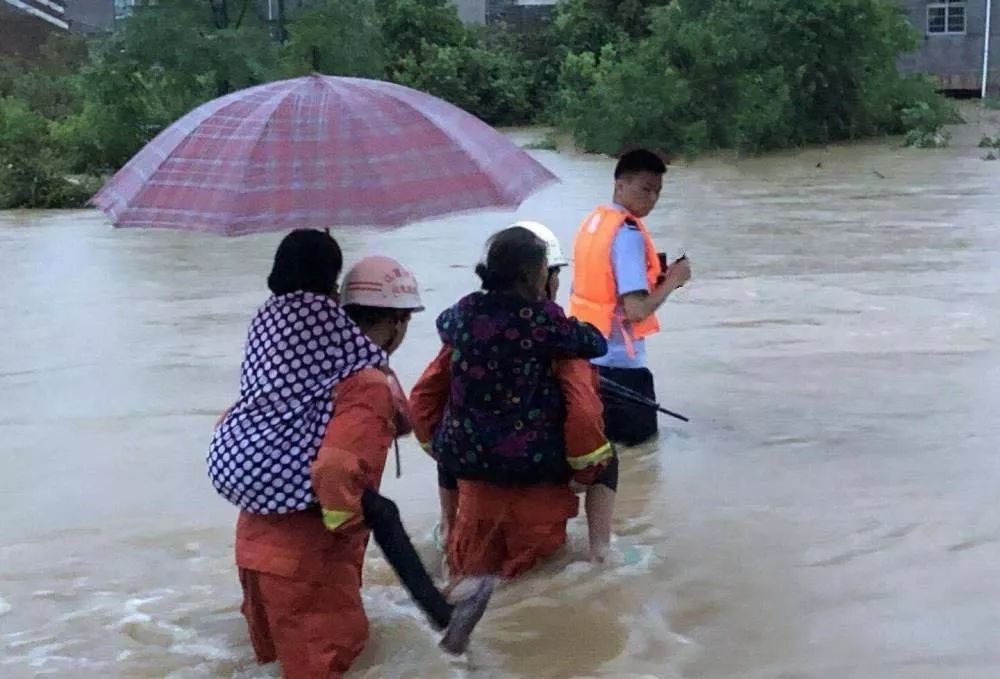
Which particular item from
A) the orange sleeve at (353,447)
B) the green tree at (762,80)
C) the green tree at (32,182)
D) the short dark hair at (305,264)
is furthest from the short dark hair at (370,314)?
the green tree at (762,80)

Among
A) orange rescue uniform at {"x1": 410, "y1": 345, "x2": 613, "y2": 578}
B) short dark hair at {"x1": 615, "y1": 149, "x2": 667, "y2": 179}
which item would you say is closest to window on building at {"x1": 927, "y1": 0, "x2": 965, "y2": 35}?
short dark hair at {"x1": 615, "y1": 149, "x2": 667, "y2": 179}

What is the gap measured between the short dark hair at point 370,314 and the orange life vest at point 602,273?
2008 mm

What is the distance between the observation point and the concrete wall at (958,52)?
3747 centimetres

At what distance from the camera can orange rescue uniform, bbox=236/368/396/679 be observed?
155 inches

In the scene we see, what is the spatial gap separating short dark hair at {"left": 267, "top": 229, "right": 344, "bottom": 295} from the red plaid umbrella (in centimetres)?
5

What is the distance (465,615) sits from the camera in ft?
13.8

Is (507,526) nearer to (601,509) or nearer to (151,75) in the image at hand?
(601,509)

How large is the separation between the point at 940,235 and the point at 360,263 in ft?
39.9

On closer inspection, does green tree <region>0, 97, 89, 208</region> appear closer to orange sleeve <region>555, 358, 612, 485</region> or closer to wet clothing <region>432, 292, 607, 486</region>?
wet clothing <region>432, 292, 607, 486</region>

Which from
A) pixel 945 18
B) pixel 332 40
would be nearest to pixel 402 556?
pixel 332 40

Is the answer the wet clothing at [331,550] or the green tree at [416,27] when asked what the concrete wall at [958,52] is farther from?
the wet clothing at [331,550]

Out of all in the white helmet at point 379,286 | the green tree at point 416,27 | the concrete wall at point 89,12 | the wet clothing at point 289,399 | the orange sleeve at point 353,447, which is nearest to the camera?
the orange sleeve at point 353,447

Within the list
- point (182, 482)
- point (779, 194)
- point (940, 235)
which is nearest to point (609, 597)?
point (182, 482)

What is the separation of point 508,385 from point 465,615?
2.80ft
